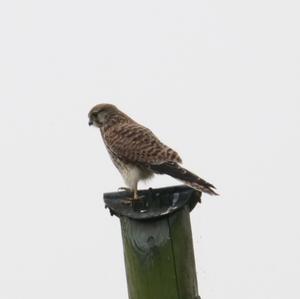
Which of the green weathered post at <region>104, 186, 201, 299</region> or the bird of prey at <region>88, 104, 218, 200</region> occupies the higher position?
the bird of prey at <region>88, 104, 218, 200</region>

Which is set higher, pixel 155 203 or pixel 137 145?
pixel 137 145

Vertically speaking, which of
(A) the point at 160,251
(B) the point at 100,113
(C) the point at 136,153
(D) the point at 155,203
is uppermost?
(B) the point at 100,113

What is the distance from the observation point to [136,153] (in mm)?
7664

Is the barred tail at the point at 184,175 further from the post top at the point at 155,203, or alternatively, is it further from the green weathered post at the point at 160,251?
the green weathered post at the point at 160,251

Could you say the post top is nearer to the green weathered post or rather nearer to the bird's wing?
the green weathered post

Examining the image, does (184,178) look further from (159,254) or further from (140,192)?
(159,254)

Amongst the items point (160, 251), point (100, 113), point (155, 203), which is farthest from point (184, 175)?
point (100, 113)

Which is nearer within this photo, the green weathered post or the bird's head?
the green weathered post

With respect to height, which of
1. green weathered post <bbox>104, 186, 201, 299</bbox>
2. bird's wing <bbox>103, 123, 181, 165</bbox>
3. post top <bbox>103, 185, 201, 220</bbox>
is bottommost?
green weathered post <bbox>104, 186, 201, 299</bbox>

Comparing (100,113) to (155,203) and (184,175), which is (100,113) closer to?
(184,175)

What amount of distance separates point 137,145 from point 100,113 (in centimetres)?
123

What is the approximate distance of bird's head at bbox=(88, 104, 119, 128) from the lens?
28.9 ft

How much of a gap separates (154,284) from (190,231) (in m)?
0.42

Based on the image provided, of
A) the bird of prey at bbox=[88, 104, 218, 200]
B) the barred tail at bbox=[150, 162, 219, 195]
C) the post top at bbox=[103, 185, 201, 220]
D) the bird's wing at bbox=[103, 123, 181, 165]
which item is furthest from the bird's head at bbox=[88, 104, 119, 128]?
the post top at bbox=[103, 185, 201, 220]
